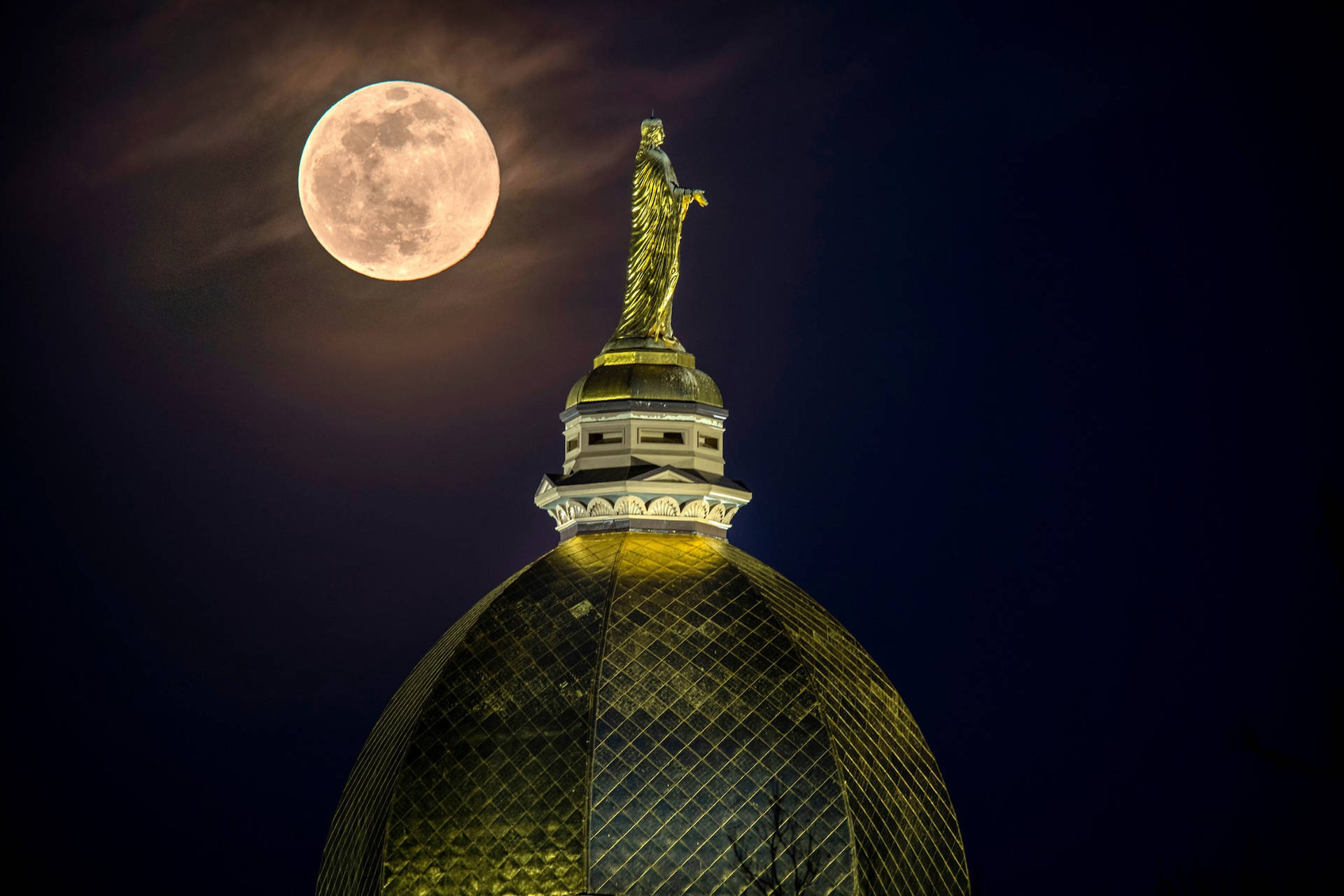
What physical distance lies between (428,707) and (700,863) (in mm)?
4835

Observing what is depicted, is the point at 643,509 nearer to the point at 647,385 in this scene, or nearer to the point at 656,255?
the point at 647,385

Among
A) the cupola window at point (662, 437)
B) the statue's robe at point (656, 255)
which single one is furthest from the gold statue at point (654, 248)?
the cupola window at point (662, 437)

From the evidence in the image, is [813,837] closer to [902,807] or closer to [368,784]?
[902,807]

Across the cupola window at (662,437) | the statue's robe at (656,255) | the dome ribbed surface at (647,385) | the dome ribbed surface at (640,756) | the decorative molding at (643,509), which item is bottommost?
the dome ribbed surface at (640,756)

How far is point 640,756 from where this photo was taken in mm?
30578

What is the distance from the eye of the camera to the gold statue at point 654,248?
36312 millimetres

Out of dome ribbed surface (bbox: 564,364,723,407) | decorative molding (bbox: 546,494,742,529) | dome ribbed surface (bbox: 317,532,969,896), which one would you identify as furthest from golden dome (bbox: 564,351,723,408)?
dome ribbed surface (bbox: 317,532,969,896)

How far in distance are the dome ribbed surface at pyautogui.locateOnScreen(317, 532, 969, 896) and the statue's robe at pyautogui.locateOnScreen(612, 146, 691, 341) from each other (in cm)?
470

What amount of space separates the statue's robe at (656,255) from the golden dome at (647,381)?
0.47 meters

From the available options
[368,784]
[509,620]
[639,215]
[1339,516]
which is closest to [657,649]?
[509,620]

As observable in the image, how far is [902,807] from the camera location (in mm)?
31891

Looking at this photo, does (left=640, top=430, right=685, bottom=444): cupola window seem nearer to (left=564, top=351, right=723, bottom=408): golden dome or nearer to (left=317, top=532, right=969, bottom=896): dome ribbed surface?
(left=564, top=351, right=723, bottom=408): golden dome

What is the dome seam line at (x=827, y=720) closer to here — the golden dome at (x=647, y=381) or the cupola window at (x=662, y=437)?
the cupola window at (x=662, y=437)

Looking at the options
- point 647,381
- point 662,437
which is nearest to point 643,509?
point 662,437
